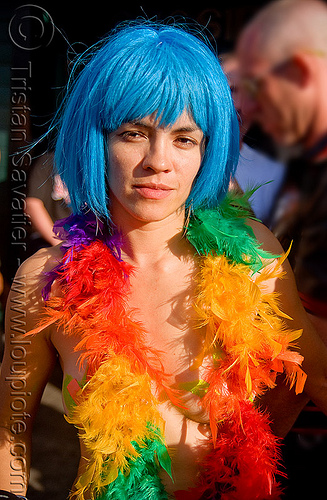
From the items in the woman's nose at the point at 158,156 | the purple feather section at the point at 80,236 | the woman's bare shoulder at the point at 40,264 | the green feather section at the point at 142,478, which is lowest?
the green feather section at the point at 142,478

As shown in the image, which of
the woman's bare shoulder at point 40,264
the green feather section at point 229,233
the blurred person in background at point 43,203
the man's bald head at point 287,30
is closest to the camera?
the man's bald head at point 287,30

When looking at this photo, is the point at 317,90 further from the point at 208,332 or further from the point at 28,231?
the point at 28,231

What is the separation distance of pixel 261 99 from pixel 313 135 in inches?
2.8

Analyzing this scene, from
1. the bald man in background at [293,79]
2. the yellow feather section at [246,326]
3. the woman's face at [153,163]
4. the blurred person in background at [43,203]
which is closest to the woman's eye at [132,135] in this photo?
the woman's face at [153,163]

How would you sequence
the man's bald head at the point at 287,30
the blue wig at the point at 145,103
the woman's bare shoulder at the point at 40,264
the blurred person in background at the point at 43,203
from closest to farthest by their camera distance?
1. the man's bald head at the point at 287,30
2. the blue wig at the point at 145,103
3. the woman's bare shoulder at the point at 40,264
4. the blurred person in background at the point at 43,203

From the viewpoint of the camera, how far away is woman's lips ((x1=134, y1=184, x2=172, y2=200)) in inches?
49.6

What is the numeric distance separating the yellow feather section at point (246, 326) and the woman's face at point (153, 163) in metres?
0.26

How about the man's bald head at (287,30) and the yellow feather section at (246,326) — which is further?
the yellow feather section at (246,326)

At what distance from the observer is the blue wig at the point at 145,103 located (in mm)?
1229

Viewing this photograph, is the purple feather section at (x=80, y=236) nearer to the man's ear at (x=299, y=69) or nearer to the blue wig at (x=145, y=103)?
the blue wig at (x=145, y=103)

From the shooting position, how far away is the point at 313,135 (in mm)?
441

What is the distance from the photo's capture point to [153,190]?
49.7 inches

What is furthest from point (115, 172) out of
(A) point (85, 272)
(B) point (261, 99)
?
(B) point (261, 99)

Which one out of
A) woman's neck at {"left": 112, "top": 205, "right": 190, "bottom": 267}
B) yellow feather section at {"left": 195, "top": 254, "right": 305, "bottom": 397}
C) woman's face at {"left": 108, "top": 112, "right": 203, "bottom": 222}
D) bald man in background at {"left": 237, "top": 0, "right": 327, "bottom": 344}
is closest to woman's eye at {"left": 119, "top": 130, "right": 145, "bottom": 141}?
woman's face at {"left": 108, "top": 112, "right": 203, "bottom": 222}
